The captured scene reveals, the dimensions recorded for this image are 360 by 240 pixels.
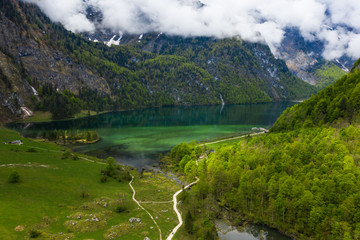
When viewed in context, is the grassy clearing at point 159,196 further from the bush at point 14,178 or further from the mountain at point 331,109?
the mountain at point 331,109

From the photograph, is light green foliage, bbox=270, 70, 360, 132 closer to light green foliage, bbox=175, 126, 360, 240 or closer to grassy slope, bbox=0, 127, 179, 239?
A: light green foliage, bbox=175, 126, 360, 240

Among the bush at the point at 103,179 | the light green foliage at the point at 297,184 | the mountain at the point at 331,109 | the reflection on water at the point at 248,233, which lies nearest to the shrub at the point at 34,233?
the light green foliage at the point at 297,184

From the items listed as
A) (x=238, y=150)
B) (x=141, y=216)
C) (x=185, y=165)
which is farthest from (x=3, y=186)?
(x=238, y=150)

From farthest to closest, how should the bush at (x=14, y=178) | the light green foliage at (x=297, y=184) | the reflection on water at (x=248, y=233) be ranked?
the bush at (x=14, y=178) < the reflection on water at (x=248, y=233) < the light green foliage at (x=297, y=184)

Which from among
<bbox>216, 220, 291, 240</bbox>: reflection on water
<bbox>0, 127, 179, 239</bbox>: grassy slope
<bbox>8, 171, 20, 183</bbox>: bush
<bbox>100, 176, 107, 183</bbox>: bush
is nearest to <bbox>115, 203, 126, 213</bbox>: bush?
<bbox>0, 127, 179, 239</bbox>: grassy slope

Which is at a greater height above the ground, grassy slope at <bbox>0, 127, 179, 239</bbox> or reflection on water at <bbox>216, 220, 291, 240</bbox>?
grassy slope at <bbox>0, 127, 179, 239</bbox>

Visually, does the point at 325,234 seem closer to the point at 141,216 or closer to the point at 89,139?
the point at 141,216
